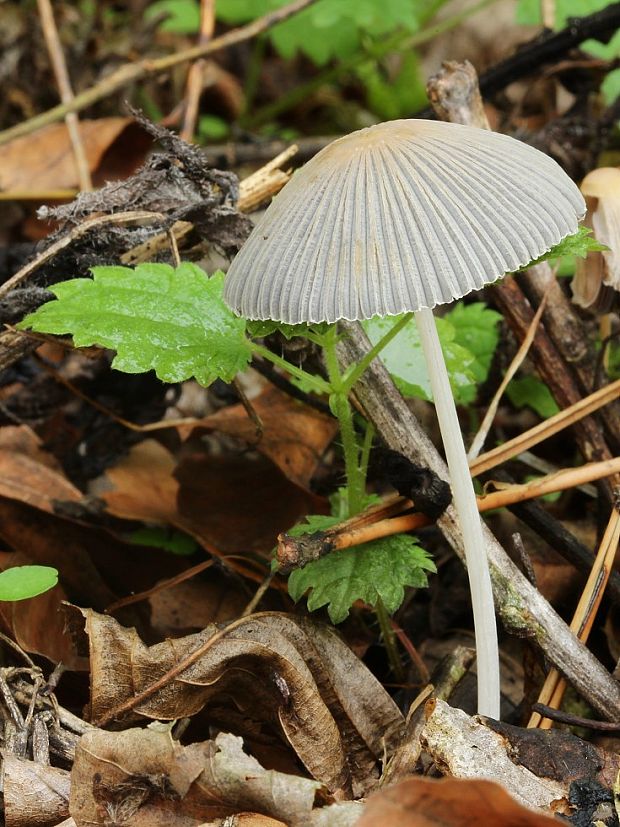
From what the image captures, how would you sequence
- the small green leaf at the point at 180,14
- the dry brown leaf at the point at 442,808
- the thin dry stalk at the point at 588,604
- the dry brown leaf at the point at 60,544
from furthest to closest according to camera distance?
the small green leaf at the point at 180,14 < the dry brown leaf at the point at 60,544 < the thin dry stalk at the point at 588,604 < the dry brown leaf at the point at 442,808

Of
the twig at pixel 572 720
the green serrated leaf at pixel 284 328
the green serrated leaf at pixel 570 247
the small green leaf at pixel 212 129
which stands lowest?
the twig at pixel 572 720

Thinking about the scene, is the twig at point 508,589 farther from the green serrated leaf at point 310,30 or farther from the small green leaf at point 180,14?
the small green leaf at point 180,14

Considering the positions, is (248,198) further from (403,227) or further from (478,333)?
(403,227)

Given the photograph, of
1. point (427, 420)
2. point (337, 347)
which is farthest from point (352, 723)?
point (427, 420)

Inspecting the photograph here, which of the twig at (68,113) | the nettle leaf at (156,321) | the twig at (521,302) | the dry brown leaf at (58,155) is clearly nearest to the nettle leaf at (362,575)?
the nettle leaf at (156,321)

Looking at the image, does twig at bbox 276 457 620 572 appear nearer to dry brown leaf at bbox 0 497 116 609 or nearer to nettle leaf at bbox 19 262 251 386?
nettle leaf at bbox 19 262 251 386

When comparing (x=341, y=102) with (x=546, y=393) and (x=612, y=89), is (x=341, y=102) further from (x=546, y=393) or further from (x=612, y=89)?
(x=546, y=393)
